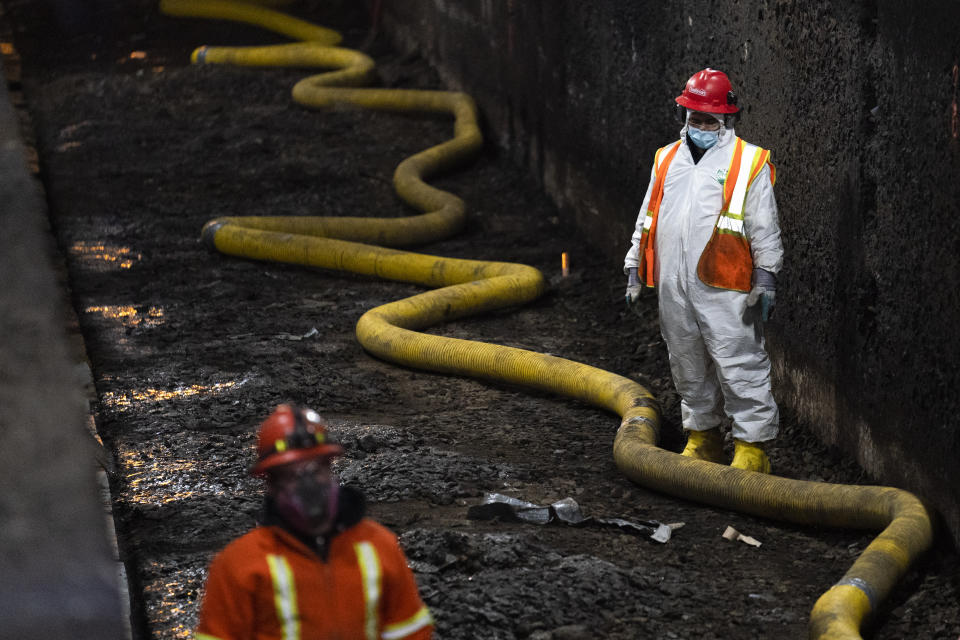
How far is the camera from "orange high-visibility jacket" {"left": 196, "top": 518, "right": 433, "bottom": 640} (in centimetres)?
246

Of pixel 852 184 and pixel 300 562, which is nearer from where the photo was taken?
pixel 300 562

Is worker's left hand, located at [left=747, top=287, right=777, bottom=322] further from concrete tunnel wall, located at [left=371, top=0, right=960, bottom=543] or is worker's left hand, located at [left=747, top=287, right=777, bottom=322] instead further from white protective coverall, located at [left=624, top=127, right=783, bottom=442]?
concrete tunnel wall, located at [left=371, top=0, right=960, bottom=543]

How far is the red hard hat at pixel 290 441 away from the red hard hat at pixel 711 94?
2.76 meters

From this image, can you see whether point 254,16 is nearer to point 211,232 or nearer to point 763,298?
point 211,232

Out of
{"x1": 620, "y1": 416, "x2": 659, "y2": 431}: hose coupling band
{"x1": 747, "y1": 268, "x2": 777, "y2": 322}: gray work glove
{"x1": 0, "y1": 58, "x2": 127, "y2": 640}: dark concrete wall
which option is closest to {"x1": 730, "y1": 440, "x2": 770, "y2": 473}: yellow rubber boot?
{"x1": 620, "y1": 416, "x2": 659, "y2": 431}: hose coupling band

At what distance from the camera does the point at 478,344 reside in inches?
254

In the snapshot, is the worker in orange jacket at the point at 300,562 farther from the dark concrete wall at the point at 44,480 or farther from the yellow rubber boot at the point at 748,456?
the yellow rubber boot at the point at 748,456

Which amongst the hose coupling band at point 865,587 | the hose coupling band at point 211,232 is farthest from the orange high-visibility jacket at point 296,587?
the hose coupling band at point 211,232

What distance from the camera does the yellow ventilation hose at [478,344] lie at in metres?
4.19

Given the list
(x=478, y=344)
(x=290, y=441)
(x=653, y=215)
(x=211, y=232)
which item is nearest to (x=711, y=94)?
(x=653, y=215)

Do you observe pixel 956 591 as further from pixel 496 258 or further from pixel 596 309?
pixel 496 258

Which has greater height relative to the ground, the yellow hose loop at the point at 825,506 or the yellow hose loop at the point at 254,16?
the yellow hose loop at the point at 254,16

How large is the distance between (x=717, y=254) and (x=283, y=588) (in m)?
2.81

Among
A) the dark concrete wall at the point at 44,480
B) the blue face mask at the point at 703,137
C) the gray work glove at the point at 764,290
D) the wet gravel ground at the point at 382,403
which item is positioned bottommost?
the dark concrete wall at the point at 44,480
